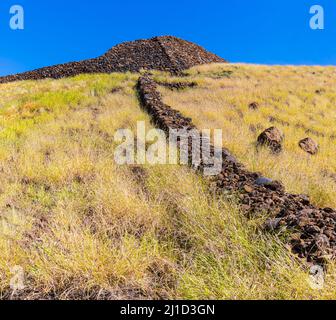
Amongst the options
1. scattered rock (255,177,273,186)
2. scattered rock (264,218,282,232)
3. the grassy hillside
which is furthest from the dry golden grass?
scattered rock (264,218,282,232)

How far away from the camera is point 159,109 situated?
31.4 feet

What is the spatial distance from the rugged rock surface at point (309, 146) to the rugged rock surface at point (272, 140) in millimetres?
608

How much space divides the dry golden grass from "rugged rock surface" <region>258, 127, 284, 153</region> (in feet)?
0.74

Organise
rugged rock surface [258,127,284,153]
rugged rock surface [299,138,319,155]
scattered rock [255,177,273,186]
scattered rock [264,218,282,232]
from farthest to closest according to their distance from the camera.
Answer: rugged rock surface [299,138,319,155], rugged rock surface [258,127,284,153], scattered rock [255,177,273,186], scattered rock [264,218,282,232]

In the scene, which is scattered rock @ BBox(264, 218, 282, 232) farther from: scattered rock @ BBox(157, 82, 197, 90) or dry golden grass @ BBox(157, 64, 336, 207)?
scattered rock @ BBox(157, 82, 197, 90)

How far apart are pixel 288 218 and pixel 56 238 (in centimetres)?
217

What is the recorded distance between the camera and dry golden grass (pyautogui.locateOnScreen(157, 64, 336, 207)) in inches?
204

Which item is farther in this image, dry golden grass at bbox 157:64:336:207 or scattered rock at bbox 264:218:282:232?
dry golden grass at bbox 157:64:336:207

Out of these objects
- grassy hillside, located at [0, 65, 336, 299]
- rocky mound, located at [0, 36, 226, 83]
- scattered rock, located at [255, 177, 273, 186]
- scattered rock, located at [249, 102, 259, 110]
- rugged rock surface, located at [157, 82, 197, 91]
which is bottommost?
grassy hillside, located at [0, 65, 336, 299]

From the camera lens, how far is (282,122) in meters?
10.3

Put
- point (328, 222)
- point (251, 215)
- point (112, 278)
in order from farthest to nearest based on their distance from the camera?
point (251, 215) → point (328, 222) → point (112, 278)
